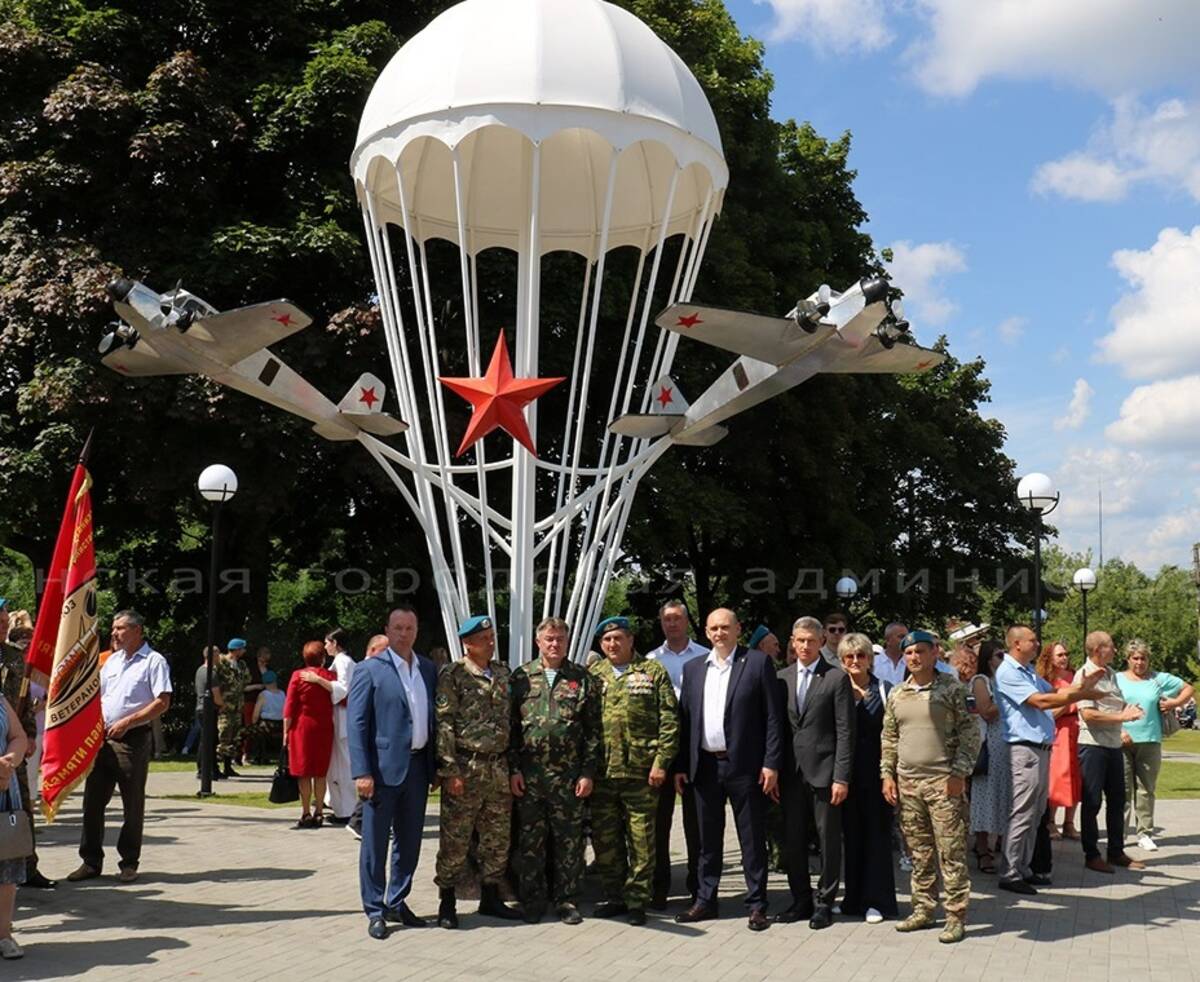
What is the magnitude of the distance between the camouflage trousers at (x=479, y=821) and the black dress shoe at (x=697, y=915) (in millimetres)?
1104

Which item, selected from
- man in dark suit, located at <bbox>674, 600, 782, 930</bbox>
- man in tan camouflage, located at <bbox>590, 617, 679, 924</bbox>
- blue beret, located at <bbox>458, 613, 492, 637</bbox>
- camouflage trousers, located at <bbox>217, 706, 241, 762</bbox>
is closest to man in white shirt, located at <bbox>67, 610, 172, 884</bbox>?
blue beret, located at <bbox>458, 613, 492, 637</bbox>

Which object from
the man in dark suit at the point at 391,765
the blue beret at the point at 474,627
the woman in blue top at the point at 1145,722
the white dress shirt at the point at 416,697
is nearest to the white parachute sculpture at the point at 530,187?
the blue beret at the point at 474,627

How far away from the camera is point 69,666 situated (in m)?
7.63

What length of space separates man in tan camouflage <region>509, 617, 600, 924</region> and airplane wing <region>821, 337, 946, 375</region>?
9.87 ft

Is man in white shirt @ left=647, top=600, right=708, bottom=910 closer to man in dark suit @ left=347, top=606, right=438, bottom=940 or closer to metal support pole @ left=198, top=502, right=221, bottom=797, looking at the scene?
man in dark suit @ left=347, top=606, right=438, bottom=940

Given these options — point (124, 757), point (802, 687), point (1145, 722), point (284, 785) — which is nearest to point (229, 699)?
point (284, 785)

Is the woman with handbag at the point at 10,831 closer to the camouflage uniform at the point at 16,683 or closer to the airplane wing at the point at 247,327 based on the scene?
the camouflage uniform at the point at 16,683

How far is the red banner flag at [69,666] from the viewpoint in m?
7.52

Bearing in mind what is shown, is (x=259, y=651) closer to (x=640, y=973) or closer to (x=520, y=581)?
(x=520, y=581)

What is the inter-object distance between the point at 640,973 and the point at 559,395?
13.8 metres

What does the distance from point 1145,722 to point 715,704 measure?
15.2 feet

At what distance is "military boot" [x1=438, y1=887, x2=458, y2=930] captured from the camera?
686cm

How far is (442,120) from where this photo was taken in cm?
899

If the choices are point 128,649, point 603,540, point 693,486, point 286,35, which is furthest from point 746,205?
point 128,649
